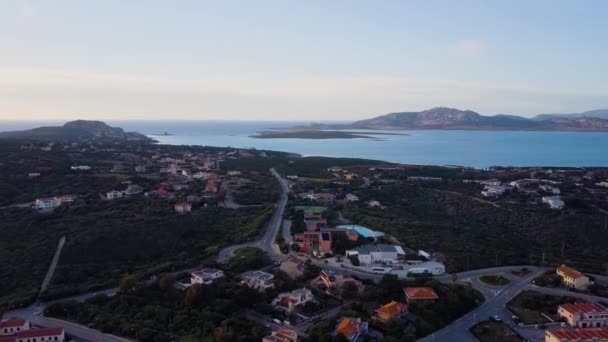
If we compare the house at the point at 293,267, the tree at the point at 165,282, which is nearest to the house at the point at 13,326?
the tree at the point at 165,282

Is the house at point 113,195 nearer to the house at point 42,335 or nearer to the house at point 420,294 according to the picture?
the house at point 42,335

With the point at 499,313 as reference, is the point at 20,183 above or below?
above

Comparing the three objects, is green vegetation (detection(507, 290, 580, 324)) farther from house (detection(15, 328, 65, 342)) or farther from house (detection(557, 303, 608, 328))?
house (detection(15, 328, 65, 342))

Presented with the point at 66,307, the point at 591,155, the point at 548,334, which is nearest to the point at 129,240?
the point at 66,307

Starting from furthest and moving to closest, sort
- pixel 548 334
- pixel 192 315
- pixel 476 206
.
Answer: pixel 476 206 < pixel 192 315 < pixel 548 334

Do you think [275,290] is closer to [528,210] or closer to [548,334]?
[548,334]

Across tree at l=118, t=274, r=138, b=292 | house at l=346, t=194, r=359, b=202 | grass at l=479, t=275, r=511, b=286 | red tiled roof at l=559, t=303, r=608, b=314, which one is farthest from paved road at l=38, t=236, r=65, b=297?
house at l=346, t=194, r=359, b=202

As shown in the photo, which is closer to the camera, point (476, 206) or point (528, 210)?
point (528, 210)
